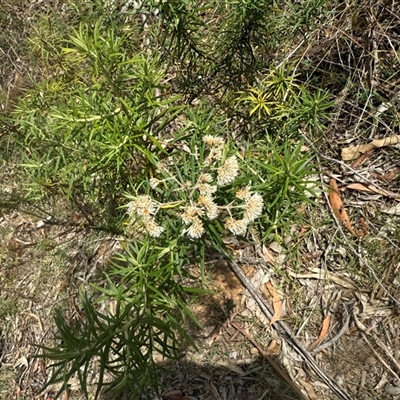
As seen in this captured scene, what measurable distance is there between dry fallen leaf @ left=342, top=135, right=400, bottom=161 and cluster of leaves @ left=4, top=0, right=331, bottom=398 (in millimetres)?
583

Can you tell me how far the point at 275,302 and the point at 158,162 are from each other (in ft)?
4.87

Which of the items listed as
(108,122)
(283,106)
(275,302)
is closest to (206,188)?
(108,122)

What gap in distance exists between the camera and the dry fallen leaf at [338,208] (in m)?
3.15

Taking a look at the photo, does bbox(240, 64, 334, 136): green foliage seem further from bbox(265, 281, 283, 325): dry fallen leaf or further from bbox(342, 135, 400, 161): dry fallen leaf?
bbox(265, 281, 283, 325): dry fallen leaf

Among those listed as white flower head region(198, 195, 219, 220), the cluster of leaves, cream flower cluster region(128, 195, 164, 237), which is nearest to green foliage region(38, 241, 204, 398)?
the cluster of leaves

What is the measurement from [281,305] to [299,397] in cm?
57

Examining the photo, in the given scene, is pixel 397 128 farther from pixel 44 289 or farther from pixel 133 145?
pixel 44 289

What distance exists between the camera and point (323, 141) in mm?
3244

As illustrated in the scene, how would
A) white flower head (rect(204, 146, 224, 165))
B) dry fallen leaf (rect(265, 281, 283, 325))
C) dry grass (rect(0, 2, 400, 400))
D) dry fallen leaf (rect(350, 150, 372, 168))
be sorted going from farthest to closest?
1. dry fallen leaf (rect(350, 150, 372, 168))
2. dry fallen leaf (rect(265, 281, 283, 325))
3. dry grass (rect(0, 2, 400, 400))
4. white flower head (rect(204, 146, 224, 165))

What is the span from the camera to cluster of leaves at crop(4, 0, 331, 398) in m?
1.81

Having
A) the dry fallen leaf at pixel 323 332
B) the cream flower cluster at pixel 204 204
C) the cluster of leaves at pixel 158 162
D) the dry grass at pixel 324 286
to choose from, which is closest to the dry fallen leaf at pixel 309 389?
the dry grass at pixel 324 286

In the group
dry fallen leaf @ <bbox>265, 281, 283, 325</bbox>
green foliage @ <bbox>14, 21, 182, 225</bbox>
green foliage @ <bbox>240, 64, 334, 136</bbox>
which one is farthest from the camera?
dry fallen leaf @ <bbox>265, 281, 283, 325</bbox>

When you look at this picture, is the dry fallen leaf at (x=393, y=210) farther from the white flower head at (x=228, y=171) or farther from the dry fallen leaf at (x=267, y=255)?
the white flower head at (x=228, y=171)

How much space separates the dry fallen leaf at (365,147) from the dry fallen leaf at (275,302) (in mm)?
1074
